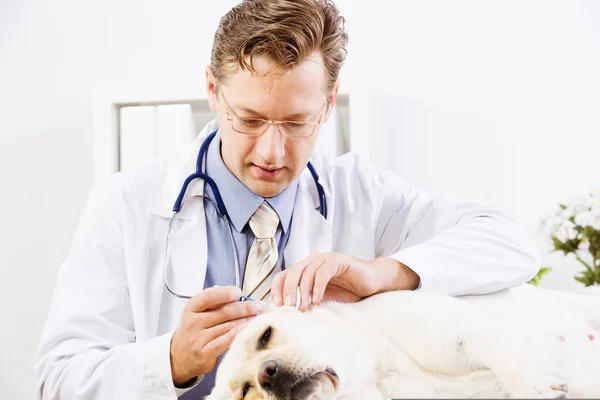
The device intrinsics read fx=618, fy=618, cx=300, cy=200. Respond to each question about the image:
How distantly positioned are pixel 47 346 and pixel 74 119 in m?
1.62

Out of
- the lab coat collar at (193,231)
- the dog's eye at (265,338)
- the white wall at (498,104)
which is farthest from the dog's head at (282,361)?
the white wall at (498,104)

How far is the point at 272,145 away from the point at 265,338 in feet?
1.44

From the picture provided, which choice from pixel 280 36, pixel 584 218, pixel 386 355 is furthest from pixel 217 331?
pixel 584 218

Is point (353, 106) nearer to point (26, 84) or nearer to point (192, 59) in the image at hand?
point (192, 59)

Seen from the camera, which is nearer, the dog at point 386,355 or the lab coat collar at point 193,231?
the dog at point 386,355

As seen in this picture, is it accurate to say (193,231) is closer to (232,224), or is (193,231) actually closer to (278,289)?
(232,224)

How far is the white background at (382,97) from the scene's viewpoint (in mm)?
2455

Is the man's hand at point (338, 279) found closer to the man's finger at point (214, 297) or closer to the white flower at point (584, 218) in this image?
the man's finger at point (214, 297)

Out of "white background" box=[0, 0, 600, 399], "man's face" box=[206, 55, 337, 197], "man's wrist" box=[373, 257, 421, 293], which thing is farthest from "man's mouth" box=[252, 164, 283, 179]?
"white background" box=[0, 0, 600, 399]

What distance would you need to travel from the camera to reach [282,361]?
815 millimetres

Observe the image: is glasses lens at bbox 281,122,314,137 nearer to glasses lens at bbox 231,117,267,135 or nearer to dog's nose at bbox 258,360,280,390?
glasses lens at bbox 231,117,267,135

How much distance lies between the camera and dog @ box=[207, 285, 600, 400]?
0.75 meters

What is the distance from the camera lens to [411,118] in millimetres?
2492

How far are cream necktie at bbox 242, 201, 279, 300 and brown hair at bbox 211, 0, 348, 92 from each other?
11.8 inches
